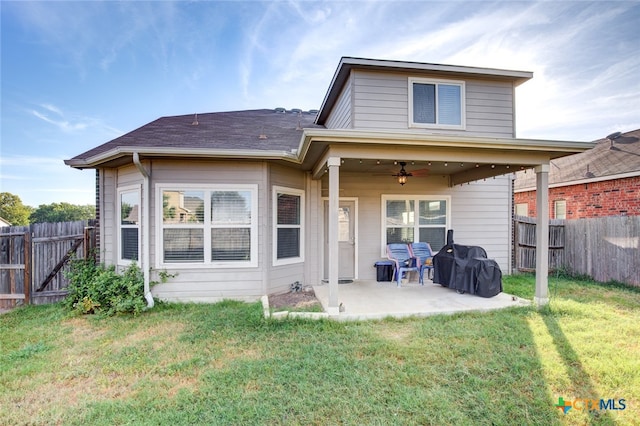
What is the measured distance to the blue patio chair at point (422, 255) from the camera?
666cm

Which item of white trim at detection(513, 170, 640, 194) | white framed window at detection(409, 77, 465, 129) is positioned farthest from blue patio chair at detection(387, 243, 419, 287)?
white trim at detection(513, 170, 640, 194)

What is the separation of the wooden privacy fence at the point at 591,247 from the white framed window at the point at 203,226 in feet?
23.5

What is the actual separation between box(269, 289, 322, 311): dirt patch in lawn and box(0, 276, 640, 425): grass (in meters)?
0.47

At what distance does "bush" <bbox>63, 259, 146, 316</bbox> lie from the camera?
4.99 meters

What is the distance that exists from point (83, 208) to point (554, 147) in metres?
45.5

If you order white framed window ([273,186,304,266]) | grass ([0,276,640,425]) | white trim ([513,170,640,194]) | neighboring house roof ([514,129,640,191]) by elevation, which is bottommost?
grass ([0,276,640,425])

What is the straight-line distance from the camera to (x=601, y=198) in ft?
30.8

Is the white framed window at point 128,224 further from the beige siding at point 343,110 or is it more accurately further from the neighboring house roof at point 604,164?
the neighboring house roof at point 604,164

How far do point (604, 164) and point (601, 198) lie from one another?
1.16 m

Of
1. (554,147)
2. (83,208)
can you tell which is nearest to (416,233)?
(554,147)

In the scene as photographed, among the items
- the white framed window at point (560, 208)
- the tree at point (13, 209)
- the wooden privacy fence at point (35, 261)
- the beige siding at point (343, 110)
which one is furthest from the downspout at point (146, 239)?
the tree at point (13, 209)

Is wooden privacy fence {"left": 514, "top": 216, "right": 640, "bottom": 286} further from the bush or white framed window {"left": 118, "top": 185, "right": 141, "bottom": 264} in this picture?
white framed window {"left": 118, "top": 185, "right": 141, "bottom": 264}

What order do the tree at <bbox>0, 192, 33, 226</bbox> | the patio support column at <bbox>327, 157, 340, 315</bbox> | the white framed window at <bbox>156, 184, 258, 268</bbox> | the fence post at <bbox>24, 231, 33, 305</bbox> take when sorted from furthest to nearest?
the tree at <bbox>0, 192, 33, 226</bbox> → the fence post at <bbox>24, 231, 33, 305</bbox> → the white framed window at <bbox>156, 184, 258, 268</bbox> → the patio support column at <bbox>327, 157, 340, 315</bbox>

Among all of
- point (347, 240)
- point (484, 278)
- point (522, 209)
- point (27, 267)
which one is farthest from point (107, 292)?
point (522, 209)
